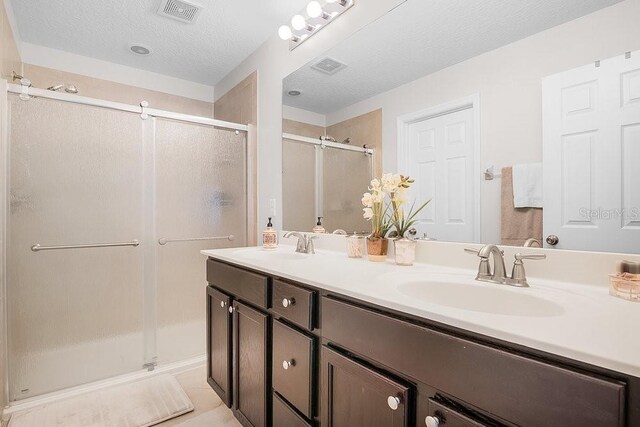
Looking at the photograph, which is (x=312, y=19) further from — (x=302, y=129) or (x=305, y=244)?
(x=305, y=244)

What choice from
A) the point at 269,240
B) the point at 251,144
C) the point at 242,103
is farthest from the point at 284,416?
the point at 242,103

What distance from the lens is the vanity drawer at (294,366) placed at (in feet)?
3.37

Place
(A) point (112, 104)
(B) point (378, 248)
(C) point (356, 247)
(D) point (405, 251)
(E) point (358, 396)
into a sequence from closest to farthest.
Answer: (E) point (358, 396), (D) point (405, 251), (B) point (378, 248), (C) point (356, 247), (A) point (112, 104)

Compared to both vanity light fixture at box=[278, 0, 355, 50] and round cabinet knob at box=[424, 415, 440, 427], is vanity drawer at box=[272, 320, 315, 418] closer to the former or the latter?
round cabinet knob at box=[424, 415, 440, 427]

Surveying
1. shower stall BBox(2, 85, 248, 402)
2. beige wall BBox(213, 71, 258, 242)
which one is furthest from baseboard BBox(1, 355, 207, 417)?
beige wall BBox(213, 71, 258, 242)

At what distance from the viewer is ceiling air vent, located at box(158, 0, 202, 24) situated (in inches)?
73.2

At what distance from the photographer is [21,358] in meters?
1.77

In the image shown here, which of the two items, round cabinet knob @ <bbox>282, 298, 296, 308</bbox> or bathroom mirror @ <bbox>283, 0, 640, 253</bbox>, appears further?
round cabinet knob @ <bbox>282, 298, 296, 308</bbox>

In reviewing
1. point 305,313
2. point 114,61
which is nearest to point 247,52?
point 114,61

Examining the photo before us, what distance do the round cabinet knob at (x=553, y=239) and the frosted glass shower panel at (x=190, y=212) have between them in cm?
196

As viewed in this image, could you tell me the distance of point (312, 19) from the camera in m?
1.85

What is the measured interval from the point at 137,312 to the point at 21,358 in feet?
1.91

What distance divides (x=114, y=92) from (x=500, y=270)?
2959mm

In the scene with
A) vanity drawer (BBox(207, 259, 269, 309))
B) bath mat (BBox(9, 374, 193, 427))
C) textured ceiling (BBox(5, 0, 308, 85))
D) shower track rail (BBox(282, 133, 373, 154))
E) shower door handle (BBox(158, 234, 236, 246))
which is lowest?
bath mat (BBox(9, 374, 193, 427))
